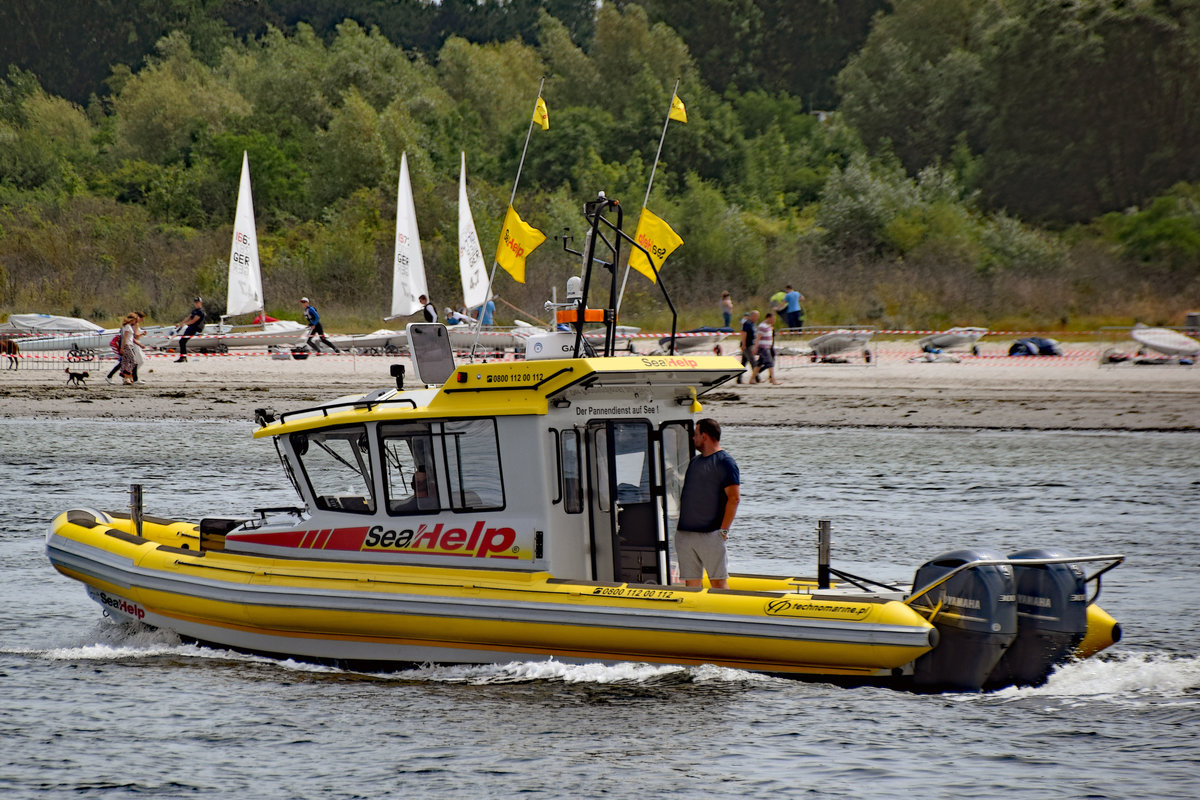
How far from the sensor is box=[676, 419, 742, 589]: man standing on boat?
8.25 metres

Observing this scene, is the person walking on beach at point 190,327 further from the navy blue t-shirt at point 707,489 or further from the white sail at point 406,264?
the navy blue t-shirt at point 707,489

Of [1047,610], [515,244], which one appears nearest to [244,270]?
[515,244]

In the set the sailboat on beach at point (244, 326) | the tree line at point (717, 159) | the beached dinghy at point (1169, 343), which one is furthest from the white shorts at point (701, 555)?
the tree line at point (717, 159)

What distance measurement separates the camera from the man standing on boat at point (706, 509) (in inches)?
325

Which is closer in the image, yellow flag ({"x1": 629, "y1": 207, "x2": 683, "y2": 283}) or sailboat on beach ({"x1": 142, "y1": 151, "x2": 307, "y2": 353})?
yellow flag ({"x1": 629, "y1": 207, "x2": 683, "y2": 283})

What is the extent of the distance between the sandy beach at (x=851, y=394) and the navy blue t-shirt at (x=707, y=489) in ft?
43.0

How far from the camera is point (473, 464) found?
27.9 feet

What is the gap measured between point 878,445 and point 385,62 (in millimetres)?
43423

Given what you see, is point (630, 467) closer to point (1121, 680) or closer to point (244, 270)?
point (1121, 680)

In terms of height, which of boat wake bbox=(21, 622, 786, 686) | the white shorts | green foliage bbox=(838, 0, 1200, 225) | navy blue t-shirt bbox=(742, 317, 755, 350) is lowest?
boat wake bbox=(21, 622, 786, 686)

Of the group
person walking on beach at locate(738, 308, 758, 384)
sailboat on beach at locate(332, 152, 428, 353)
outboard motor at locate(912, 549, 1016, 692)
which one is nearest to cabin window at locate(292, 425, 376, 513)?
outboard motor at locate(912, 549, 1016, 692)

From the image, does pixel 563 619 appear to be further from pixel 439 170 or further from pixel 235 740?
pixel 439 170

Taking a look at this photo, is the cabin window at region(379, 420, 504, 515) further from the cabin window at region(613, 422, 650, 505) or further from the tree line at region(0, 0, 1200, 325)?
the tree line at region(0, 0, 1200, 325)

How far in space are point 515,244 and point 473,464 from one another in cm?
245
